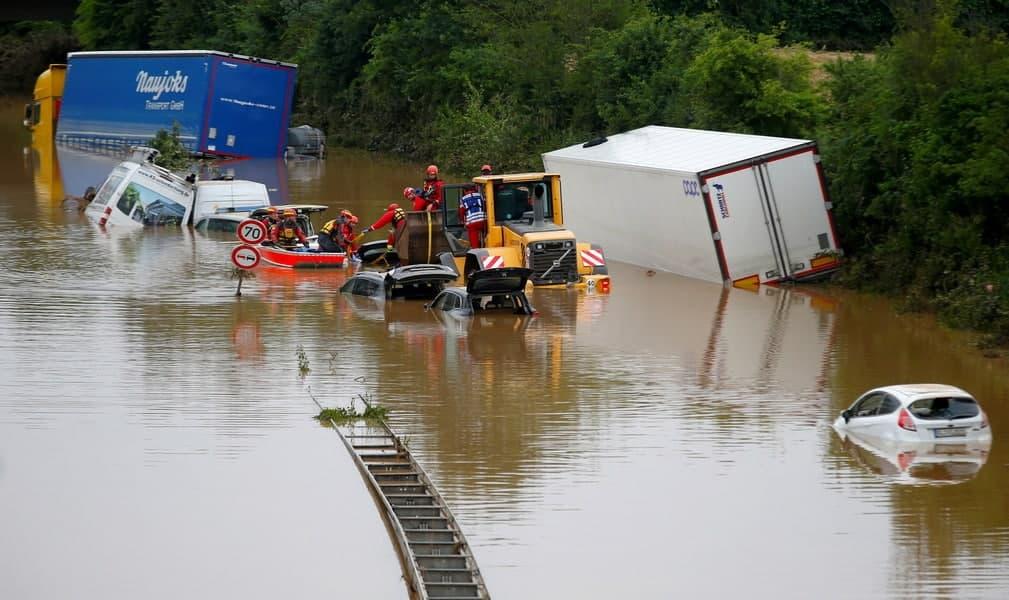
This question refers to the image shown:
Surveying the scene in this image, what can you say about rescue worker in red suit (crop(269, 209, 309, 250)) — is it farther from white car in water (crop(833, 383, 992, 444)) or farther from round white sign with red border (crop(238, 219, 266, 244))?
white car in water (crop(833, 383, 992, 444))

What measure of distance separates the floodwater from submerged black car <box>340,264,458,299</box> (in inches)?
21.1

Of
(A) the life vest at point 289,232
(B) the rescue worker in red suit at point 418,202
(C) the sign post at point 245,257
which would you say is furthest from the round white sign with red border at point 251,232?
(B) the rescue worker in red suit at point 418,202

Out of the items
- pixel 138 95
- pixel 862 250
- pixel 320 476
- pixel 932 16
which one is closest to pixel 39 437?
pixel 320 476

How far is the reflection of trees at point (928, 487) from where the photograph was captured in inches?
588

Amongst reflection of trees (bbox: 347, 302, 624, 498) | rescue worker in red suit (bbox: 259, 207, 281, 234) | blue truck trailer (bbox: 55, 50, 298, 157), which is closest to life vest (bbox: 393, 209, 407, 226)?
rescue worker in red suit (bbox: 259, 207, 281, 234)

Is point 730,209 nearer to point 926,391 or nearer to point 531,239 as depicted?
point 531,239

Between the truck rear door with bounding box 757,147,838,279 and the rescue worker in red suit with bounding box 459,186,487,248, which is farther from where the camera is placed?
the truck rear door with bounding box 757,147,838,279

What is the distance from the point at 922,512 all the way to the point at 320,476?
673 centimetres

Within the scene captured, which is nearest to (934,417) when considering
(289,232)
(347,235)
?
(347,235)

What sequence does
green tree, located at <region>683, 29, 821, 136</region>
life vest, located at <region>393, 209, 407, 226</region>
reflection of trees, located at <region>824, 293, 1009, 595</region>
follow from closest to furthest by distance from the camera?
reflection of trees, located at <region>824, 293, 1009, 595</region>
life vest, located at <region>393, 209, 407, 226</region>
green tree, located at <region>683, 29, 821, 136</region>

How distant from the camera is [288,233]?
33500mm

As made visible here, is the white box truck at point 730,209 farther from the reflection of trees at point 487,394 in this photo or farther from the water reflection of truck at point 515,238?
the reflection of trees at point 487,394

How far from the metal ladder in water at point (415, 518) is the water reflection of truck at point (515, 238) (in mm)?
9459

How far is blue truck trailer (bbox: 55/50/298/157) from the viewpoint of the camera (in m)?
56.3
